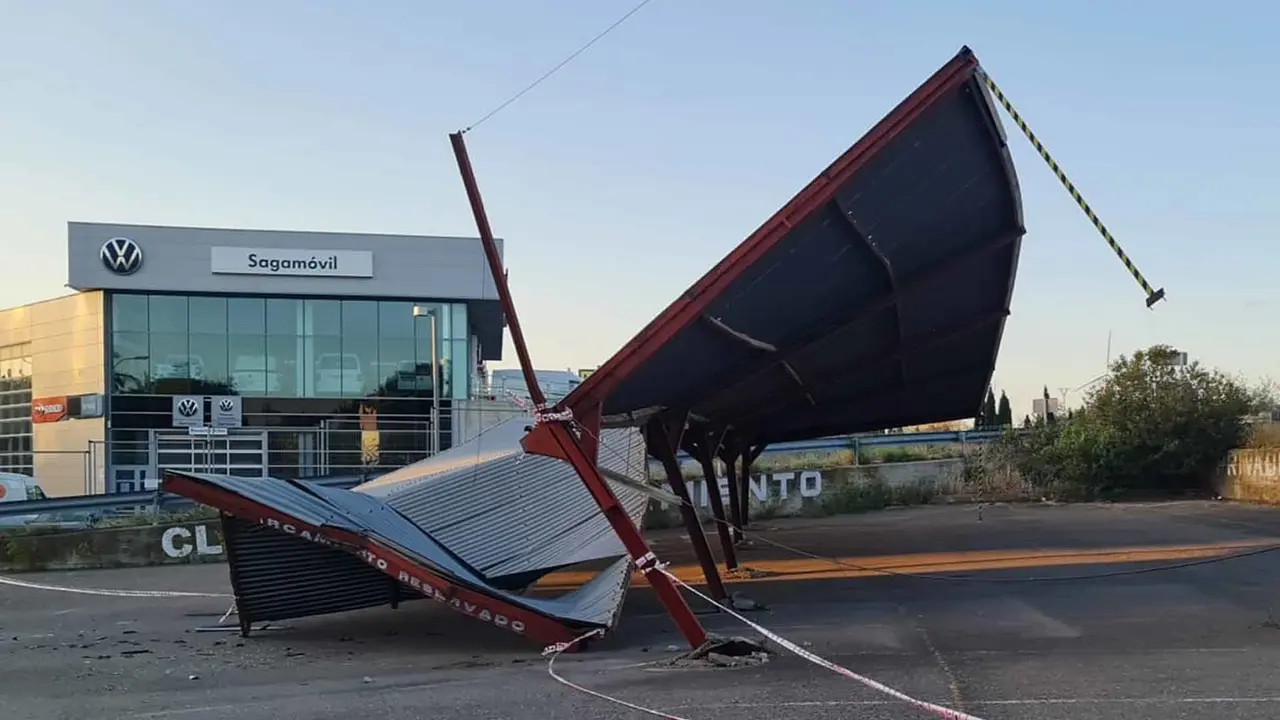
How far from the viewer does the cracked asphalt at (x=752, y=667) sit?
7672mm

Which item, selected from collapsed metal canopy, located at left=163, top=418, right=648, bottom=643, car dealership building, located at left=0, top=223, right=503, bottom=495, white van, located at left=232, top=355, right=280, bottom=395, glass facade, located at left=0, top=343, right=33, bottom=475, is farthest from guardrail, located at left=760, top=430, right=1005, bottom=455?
glass facade, located at left=0, top=343, right=33, bottom=475

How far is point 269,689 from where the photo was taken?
8.55 meters

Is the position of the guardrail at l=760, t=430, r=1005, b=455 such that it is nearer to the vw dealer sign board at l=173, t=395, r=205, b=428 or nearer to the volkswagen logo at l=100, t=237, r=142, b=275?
the vw dealer sign board at l=173, t=395, r=205, b=428

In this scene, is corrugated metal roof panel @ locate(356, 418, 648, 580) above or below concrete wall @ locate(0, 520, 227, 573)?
above

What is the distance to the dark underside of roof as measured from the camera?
9086mm

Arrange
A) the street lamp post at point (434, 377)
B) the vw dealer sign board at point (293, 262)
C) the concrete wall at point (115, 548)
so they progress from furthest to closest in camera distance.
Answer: the vw dealer sign board at point (293, 262) → the street lamp post at point (434, 377) → the concrete wall at point (115, 548)

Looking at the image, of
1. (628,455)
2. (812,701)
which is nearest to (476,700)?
(812,701)

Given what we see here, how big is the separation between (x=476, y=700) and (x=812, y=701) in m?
2.34

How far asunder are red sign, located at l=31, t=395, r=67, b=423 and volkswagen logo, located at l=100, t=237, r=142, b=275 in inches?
212

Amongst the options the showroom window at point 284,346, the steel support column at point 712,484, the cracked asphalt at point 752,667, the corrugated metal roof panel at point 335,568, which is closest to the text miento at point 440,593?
the corrugated metal roof panel at point 335,568

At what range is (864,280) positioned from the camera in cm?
1123

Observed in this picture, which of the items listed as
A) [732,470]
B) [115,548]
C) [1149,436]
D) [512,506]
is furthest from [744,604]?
[1149,436]

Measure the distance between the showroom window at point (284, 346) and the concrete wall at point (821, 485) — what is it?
1491 cm

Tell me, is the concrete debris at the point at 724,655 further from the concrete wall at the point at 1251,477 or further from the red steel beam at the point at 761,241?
the concrete wall at the point at 1251,477
